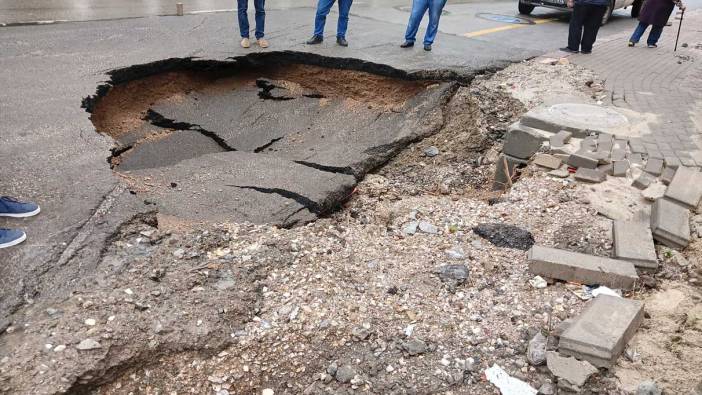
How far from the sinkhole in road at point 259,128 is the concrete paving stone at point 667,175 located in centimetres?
249

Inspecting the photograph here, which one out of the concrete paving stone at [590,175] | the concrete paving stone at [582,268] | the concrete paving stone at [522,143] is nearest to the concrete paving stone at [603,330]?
the concrete paving stone at [582,268]

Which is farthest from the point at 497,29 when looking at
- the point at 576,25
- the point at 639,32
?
the point at 639,32

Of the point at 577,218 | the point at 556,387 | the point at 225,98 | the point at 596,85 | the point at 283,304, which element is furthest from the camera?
the point at 225,98

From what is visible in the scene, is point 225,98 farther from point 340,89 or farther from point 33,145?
point 33,145

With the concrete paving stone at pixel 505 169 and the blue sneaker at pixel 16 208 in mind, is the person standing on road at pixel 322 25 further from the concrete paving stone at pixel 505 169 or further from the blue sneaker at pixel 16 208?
the blue sneaker at pixel 16 208

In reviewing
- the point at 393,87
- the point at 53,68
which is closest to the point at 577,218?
the point at 393,87

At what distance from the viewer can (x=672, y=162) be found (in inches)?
167

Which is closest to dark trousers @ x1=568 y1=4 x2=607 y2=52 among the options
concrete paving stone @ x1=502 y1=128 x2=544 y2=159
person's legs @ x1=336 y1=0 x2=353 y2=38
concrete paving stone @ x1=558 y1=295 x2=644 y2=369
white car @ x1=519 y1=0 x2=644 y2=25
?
person's legs @ x1=336 y1=0 x2=353 y2=38

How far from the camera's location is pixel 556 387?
246 centimetres

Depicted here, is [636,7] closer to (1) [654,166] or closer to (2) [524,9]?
(2) [524,9]

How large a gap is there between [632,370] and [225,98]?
580 cm

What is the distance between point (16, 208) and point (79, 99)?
2.24m

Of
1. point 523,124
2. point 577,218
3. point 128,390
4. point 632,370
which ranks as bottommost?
point 128,390

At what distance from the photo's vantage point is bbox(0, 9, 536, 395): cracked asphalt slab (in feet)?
10.0
